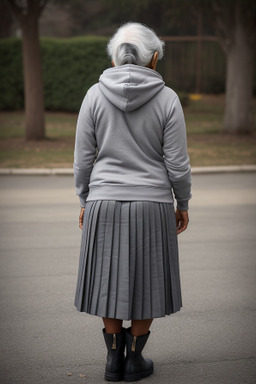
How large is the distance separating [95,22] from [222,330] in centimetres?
3353

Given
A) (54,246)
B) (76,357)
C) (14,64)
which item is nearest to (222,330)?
(76,357)

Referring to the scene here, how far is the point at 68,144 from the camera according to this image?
15.6 metres

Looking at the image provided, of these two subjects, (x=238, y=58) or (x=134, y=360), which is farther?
(x=238, y=58)

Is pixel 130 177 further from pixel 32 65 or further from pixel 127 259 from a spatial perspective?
pixel 32 65

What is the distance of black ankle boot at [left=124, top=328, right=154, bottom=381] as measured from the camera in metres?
3.52

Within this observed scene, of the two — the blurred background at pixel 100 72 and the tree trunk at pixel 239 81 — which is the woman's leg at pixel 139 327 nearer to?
the blurred background at pixel 100 72

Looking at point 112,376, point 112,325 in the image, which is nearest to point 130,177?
point 112,325

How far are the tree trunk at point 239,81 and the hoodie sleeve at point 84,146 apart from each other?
13.9 m

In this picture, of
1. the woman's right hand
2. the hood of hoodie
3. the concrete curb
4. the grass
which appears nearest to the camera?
the hood of hoodie

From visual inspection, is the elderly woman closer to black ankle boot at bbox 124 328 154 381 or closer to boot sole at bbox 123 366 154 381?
black ankle boot at bbox 124 328 154 381

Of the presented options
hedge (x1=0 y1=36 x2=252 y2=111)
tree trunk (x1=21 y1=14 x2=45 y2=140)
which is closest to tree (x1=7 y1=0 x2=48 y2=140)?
tree trunk (x1=21 y1=14 x2=45 y2=140)

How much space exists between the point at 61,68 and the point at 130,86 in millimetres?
20587

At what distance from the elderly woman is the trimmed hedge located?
20.0 meters

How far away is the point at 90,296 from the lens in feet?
11.3
